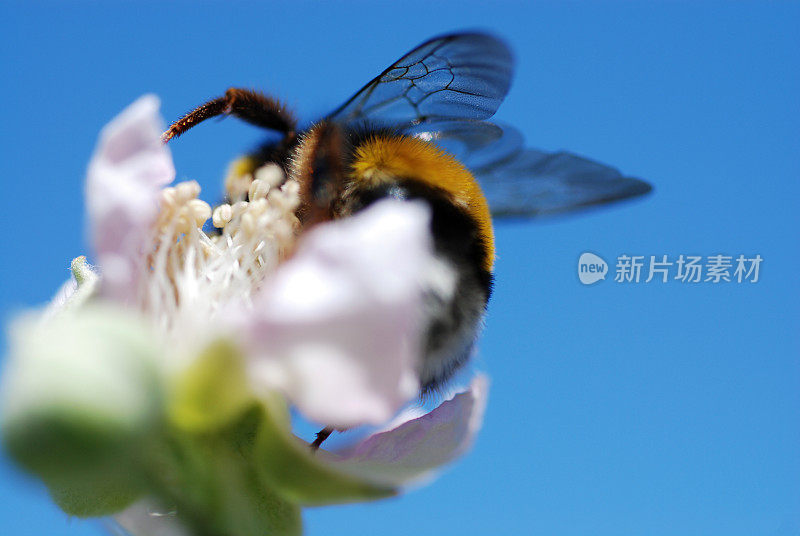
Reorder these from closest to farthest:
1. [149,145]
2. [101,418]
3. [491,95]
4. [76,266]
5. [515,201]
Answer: [101,418] < [149,145] < [76,266] < [491,95] < [515,201]

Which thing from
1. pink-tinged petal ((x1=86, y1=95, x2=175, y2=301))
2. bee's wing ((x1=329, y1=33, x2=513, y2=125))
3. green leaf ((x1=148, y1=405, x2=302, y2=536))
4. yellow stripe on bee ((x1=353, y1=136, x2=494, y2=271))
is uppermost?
bee's wing ((x1=329, y1=33, x2=513, y2=125))

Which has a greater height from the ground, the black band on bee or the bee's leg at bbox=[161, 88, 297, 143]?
the bee's leg at bbox=[161, 88, 297, 143]

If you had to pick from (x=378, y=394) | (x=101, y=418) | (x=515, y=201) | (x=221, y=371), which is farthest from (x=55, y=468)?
(x=515, y=201)

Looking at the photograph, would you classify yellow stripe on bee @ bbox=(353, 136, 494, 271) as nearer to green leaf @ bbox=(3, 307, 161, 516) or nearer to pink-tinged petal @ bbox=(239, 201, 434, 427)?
pink-tinged petal @ bbox=(239, 201, 434, 427)

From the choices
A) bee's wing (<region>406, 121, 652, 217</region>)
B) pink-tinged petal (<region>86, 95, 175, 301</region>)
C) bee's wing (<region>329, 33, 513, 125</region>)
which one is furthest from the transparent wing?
pink-tinged petal (<region>86, 95, 175, 301</region>)

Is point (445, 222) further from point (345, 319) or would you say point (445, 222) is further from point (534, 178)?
point (534, 178)

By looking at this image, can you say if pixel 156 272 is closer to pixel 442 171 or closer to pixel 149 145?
pixel 149 145

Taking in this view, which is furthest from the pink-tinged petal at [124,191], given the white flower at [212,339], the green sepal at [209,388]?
the green sepal at [209,388]

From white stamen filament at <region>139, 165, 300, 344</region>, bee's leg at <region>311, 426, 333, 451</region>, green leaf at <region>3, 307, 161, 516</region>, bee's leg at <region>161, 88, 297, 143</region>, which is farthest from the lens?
bee's leg at <region>161, 88, 297, 143</region>
